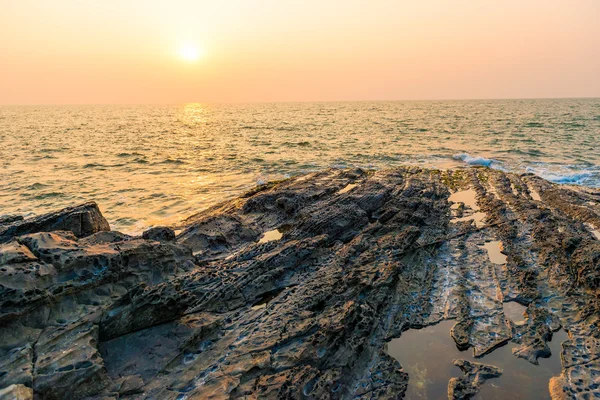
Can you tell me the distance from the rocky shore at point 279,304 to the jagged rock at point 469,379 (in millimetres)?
28

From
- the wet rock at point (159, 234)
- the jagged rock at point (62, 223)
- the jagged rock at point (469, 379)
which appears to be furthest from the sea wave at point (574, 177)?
the jagged rock at point (62, 223)

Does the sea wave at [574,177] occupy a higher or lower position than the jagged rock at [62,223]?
lower

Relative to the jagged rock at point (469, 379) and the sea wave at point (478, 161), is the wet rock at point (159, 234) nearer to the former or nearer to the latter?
the jagged rock at point (469, 379)

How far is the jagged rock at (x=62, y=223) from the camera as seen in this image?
9516 millimetres

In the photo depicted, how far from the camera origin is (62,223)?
10141mm

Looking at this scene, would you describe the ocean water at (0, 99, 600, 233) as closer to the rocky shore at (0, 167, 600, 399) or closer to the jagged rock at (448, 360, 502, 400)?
the rocky shore at (0, 167, 600, 399)

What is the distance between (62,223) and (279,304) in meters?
6.91

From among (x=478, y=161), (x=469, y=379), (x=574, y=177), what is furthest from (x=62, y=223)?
(x=478, y=161)

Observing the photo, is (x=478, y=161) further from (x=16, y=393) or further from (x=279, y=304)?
(x=16, y=393)

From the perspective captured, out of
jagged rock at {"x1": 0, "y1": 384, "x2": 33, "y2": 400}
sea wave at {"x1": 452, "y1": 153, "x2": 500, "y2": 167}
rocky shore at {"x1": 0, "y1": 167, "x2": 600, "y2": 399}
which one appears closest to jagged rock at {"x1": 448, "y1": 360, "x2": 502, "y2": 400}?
rocky shore at {"x1": 0, "y1": 167, "x2": 600, "y2": 399}

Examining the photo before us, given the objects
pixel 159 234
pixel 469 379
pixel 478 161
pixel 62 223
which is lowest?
pixel 469 379

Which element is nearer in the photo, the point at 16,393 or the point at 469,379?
the point at 16,393

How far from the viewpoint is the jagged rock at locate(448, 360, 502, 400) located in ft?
19.6

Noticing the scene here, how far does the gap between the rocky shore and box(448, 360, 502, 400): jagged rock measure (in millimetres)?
28
